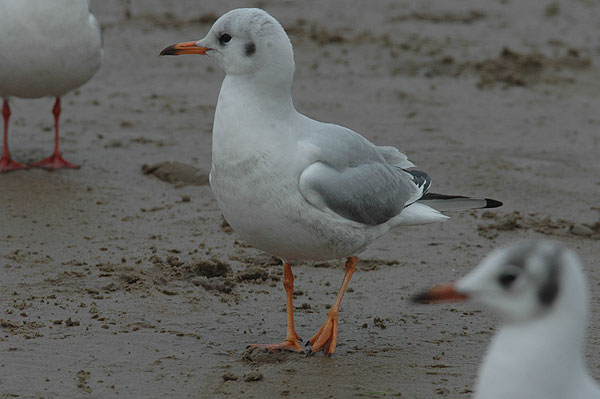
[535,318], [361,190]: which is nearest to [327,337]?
[361,190]

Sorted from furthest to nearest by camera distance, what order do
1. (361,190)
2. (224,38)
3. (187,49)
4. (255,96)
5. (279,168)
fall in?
1. (187,49)
2. (361,190)
3. (224,38)
4. (255,96)
5. (279,168)

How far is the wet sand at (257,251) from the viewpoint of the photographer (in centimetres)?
446

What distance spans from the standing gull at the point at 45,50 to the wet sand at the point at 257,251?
0.58m

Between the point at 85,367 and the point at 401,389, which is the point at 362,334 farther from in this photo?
the point at 85,367

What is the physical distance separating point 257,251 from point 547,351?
3.35m

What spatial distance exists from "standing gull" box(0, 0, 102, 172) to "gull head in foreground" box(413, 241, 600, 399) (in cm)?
511

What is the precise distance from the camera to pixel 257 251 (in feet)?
19.5

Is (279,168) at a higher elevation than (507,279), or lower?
lower

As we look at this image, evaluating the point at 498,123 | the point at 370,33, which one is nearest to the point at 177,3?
the point at 370,33

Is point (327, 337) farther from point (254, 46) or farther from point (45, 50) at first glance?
point (45, 50)

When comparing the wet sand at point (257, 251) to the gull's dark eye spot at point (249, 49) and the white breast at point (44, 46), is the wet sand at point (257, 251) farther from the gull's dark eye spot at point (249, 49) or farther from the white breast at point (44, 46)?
the gull's dark eye spot at point (249, 49)

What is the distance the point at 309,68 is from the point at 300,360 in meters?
6.20

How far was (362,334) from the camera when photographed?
4.92m

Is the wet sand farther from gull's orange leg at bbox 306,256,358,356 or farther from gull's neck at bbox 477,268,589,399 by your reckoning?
gull's neck at bbox 477,268,589,399
